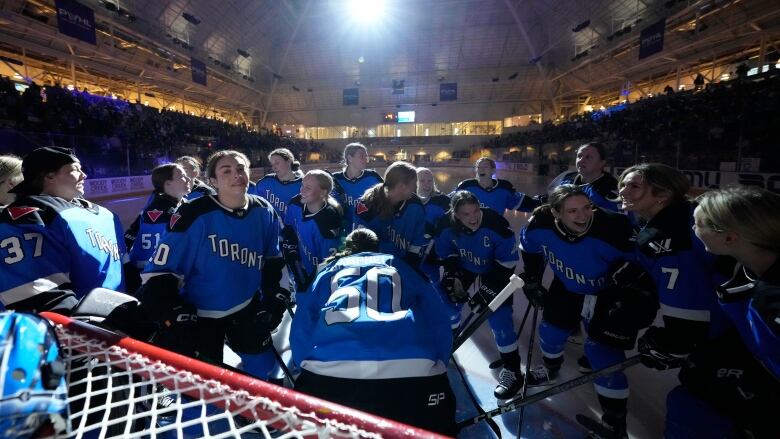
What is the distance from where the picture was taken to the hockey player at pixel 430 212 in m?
3.59

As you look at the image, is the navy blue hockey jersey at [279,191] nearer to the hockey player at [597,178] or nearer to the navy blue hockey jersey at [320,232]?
the navy blue hockey jersey at [320,232]

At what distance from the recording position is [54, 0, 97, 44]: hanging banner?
1143 cm

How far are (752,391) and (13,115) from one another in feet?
48.3

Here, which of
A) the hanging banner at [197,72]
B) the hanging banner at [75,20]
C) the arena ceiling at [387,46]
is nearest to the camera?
the hanging banner at [75,20]

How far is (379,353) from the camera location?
A: 4.13 feet

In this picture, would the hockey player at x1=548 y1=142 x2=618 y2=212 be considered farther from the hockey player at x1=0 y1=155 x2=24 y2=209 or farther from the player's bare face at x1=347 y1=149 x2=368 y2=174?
the hockey player at x1=0 y1=155 x2=24 y2=209

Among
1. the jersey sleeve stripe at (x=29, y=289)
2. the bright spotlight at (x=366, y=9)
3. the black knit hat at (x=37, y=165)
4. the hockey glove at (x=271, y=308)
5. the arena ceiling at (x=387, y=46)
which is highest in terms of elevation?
the bright spotlight at (x=366, y=9)

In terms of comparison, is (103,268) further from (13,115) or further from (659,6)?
(659,6)

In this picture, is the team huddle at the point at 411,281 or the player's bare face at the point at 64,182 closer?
the team huddle at the point at 411,281

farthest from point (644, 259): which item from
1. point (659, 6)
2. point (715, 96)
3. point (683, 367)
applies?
point (659, 6)

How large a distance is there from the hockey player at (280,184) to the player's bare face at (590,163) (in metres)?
4.09

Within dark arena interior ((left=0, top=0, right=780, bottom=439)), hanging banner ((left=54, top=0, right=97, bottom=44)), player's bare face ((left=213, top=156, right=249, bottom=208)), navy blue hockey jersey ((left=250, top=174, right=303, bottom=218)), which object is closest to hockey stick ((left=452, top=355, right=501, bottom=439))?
dark arena interior ((left=0, top=0, right=780, bottom=439))

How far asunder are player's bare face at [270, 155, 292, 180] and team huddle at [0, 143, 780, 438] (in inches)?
87.3

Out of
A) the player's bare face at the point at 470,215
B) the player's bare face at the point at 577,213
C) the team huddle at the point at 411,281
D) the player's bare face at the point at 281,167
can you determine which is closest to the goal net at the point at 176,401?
the team huddle at the point at 411,281
